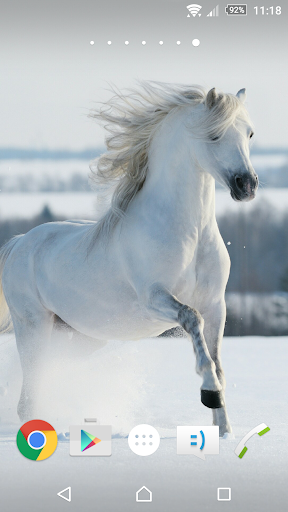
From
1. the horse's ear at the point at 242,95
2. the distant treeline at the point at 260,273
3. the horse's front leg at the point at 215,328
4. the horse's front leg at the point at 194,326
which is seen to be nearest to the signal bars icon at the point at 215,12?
the horse's ear at the point at 242,95

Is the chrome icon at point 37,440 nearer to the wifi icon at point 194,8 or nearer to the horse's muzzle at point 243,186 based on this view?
the horse's muzzle at point 243,186

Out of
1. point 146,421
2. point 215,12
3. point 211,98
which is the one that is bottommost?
point 146,421

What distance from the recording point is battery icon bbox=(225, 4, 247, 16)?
2.44 m

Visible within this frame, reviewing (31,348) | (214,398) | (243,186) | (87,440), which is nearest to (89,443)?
(87,440)

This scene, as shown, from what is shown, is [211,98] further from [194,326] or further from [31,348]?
[31,348]

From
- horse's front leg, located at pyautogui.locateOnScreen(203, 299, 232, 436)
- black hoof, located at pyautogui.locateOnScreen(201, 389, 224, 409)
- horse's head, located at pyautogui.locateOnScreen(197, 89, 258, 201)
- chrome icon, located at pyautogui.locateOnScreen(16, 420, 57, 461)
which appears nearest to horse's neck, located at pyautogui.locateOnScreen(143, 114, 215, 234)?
horse's head, located at pyautogui.locateOnScreen(197, 89, 258, 201)

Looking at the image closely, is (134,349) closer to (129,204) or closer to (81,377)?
(81,377)

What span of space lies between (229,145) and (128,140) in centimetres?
73

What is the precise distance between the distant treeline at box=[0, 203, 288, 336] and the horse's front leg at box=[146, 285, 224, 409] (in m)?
6.88

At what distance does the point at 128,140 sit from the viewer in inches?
124

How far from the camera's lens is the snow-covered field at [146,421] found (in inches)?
80.9

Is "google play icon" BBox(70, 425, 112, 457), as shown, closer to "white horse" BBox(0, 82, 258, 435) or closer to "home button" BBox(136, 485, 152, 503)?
"home button" BBox(136, 485, 152, 503)

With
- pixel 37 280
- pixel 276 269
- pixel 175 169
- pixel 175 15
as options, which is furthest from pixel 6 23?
pixel 276 269

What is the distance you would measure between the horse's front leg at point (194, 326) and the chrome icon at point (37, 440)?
64cm
